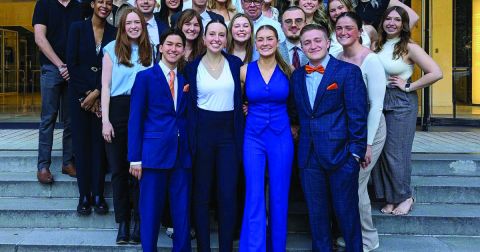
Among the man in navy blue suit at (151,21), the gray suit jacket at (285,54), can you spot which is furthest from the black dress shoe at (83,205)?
the gray suit jacket at (285,54)

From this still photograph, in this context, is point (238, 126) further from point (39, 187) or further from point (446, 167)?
point (446, 167)

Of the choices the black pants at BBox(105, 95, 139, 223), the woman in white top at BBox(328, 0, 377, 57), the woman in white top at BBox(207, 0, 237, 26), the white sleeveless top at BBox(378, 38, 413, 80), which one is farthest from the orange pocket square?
the woman in white top at BBox(207, 0, 237, 26)

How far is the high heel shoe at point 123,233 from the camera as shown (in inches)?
173

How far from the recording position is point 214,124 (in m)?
3.94

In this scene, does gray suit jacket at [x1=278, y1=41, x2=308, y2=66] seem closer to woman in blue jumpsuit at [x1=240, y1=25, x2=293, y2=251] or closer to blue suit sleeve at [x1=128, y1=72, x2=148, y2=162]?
woman in blue jumpsuit at [x1=240, y1=25, x2=293, y2=251]

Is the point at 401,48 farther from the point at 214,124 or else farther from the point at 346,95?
the point at 214,124

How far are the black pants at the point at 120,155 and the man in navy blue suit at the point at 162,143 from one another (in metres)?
0.37

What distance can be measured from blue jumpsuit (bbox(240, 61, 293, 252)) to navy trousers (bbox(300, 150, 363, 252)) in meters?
0.20

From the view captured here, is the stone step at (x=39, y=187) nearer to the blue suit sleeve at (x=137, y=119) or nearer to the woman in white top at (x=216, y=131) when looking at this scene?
the blue suit sleeve at (x=137, y=119)

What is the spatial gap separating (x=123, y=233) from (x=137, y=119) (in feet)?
3.83

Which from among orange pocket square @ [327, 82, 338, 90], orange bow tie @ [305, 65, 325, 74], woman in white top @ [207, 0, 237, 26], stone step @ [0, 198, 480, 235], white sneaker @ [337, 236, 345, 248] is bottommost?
white sneaker @ [337, 236, 345, 248]

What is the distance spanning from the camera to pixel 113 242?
14.9 ft

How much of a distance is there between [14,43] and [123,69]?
10091 mm

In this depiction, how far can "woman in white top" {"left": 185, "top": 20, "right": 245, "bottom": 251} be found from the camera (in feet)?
12.9
